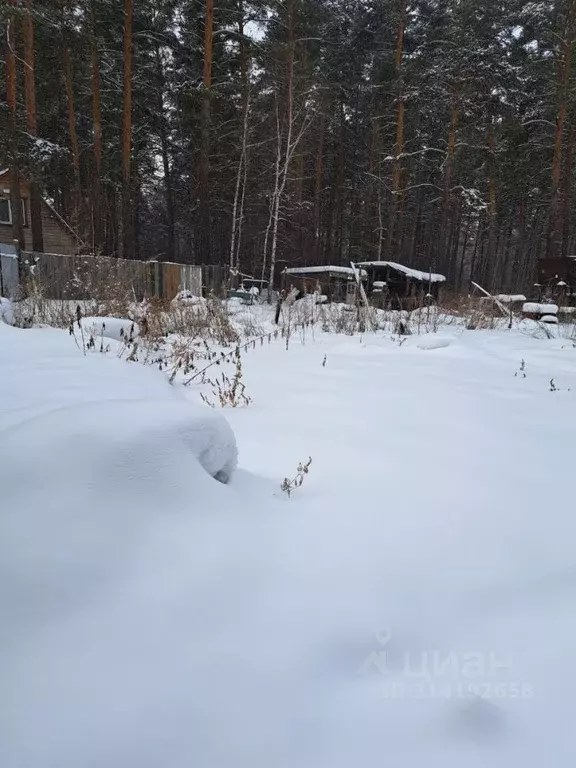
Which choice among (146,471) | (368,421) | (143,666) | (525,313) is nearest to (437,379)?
(368,421)

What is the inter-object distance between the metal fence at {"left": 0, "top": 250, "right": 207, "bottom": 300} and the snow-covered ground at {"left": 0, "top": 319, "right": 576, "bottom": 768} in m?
5.56

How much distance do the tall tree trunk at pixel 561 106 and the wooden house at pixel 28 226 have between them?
55.9 feet

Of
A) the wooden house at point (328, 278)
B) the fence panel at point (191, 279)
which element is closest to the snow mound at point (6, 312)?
the fence panel at point (191, 279)

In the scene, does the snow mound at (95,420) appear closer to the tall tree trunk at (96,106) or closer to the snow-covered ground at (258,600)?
the snow-covered ground at (258,600)

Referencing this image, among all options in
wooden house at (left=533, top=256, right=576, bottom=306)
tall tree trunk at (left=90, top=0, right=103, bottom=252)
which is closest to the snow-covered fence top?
tall tree trunk at (left=90, top=0, right=103, bottom=252)

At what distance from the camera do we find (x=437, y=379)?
12.0 feet

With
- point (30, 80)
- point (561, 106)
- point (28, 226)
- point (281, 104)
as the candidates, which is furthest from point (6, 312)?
point (561, 106)

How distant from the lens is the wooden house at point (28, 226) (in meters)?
16.2

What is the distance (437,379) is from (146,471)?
298 cm

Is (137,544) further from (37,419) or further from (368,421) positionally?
(368,421)

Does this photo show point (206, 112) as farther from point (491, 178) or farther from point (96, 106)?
point (491, 178)

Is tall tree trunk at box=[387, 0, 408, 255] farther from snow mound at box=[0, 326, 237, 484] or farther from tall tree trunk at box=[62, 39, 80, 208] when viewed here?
snow mound at box=[0, 326, 237, 484]

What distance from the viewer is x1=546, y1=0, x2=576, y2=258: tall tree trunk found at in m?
14.0

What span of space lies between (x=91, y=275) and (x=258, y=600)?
25.3ft
